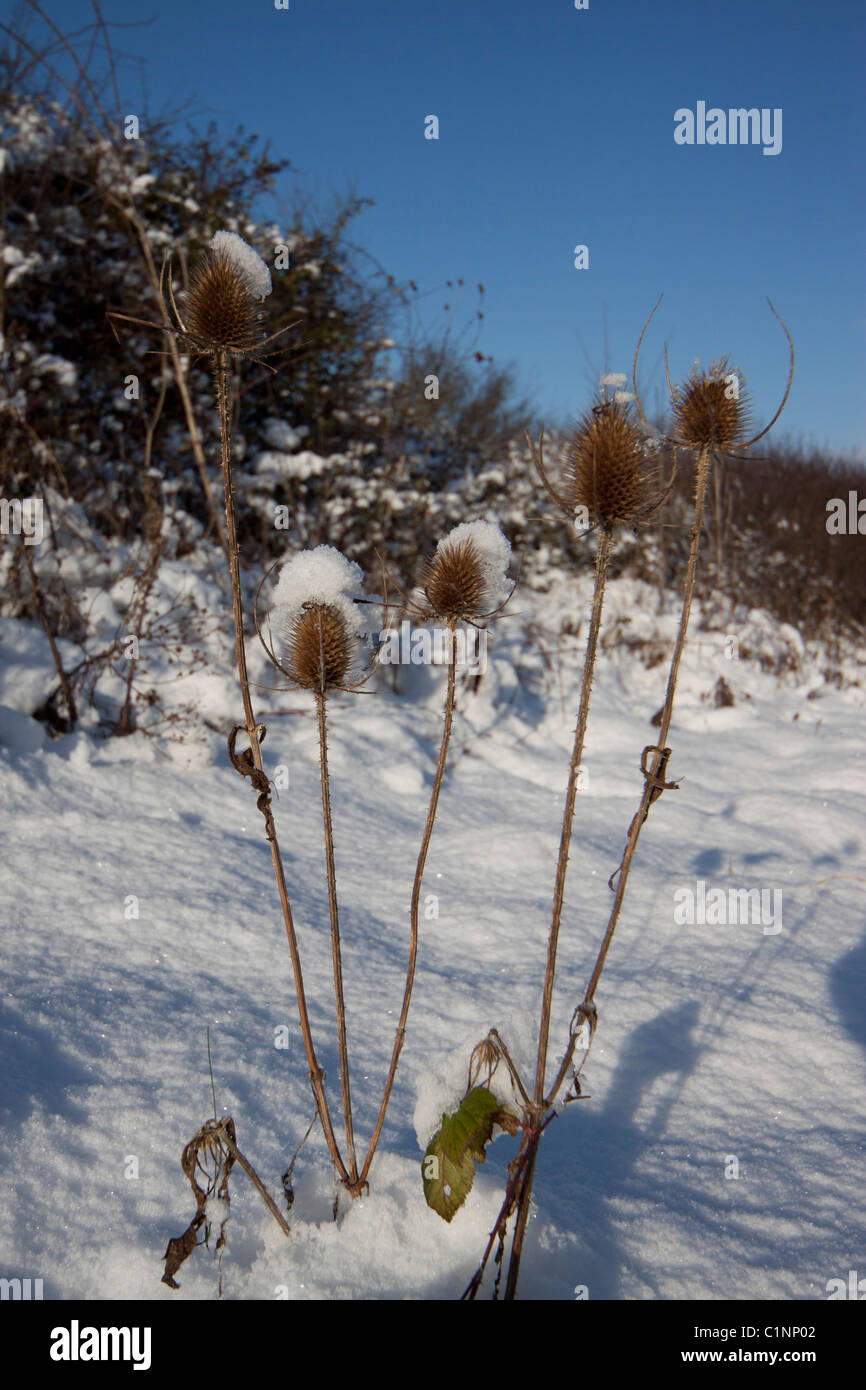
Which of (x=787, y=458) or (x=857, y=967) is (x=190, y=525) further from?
(x=787, y=458)

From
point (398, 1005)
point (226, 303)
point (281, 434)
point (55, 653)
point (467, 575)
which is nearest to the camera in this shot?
point (226, 303)

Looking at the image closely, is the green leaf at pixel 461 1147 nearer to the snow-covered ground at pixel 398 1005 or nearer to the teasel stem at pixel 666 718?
the snow-covered ground at pixel 398 1005

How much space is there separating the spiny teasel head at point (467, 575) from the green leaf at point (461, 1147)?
683 mm

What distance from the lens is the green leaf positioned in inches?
44.9

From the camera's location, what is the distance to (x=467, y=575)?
4.06 feet

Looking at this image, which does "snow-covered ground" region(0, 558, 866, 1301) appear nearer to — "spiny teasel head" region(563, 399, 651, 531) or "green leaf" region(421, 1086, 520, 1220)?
"green leaf" region(421, 1086, 520, 1220)

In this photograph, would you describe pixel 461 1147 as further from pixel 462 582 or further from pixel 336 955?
pixel 462 582

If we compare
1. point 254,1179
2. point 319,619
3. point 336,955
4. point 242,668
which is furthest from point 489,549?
point 254,1179

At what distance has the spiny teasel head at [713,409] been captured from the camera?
1.26m

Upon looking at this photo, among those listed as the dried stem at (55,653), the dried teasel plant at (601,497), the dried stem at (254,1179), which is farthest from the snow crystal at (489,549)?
the dried stem at (55,653)

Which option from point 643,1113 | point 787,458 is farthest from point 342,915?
point 787,458

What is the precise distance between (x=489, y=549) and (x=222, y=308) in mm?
490

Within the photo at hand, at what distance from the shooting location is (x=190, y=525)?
199 inches
